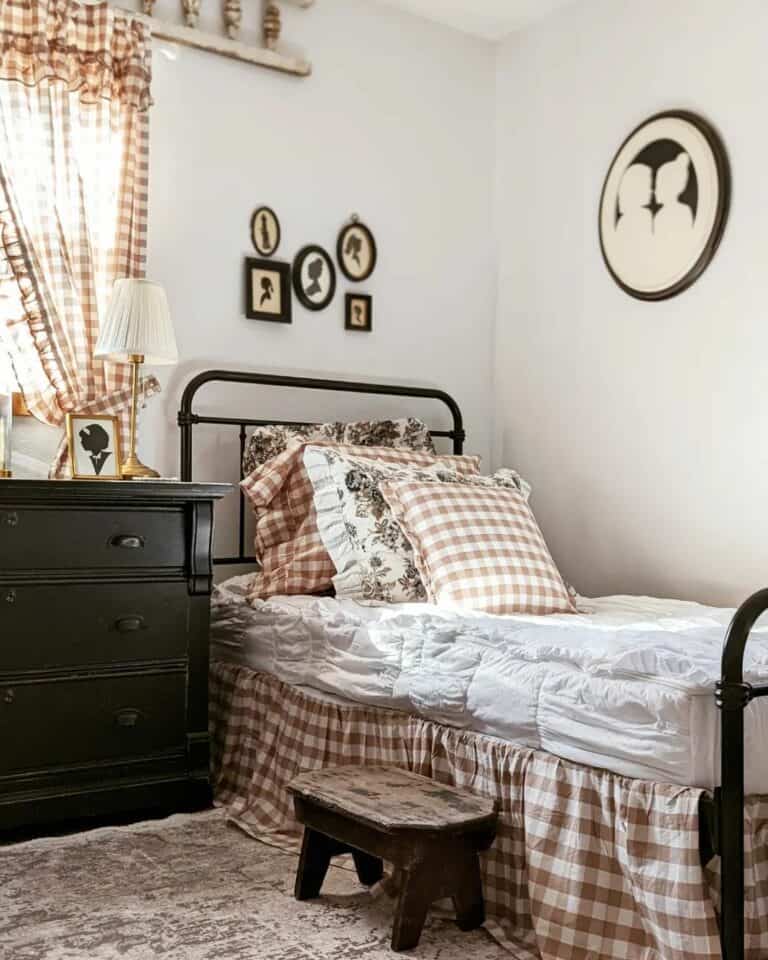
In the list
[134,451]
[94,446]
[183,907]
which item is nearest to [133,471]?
[134,451]

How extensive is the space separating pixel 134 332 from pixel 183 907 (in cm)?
149

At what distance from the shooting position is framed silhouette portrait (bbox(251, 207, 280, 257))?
11.9 ft

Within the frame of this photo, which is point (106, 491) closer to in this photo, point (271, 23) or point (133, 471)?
point (133, 471)

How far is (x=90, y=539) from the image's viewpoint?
2.81 metres

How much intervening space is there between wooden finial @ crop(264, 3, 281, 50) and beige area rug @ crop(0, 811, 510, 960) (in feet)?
8.11

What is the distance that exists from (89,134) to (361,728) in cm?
189

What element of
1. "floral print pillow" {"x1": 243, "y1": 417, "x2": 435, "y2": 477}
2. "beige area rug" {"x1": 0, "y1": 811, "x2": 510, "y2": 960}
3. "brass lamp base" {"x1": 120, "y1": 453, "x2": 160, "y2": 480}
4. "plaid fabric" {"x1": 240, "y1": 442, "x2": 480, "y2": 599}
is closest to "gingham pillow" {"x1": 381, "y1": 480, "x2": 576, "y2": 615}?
"plaid fabric" {"x1": 240, "y1": 442, "x2": 480, "y2": 599}

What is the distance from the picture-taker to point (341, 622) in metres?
2.81

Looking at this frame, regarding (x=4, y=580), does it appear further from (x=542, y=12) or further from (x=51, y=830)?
(x=542, y=12)

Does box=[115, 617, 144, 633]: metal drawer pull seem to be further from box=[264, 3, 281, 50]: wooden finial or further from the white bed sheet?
box=[264, 3, 281, 50]: wooden finial

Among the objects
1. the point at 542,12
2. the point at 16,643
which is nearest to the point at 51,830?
the point at 16,643

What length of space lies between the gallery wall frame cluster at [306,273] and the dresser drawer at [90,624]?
1.13 m

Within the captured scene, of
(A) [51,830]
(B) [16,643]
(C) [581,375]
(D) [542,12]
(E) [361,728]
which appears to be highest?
(D) [542,12]

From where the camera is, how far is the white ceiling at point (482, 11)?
13.0 feet
